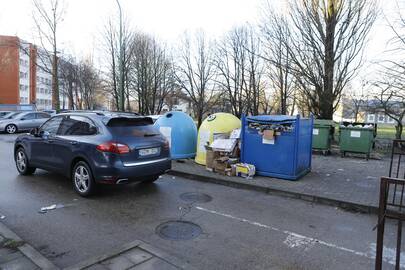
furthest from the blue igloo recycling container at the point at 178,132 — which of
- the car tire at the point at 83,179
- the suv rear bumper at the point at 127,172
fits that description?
the car tire at the point at 83,179

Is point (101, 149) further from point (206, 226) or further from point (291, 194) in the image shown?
point (291, 194)

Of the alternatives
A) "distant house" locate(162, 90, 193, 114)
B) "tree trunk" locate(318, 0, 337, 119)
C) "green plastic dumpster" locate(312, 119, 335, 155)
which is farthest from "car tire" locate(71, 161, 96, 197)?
"distant house" locate(162, 90, 193, 114)

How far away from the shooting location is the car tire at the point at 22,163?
7.68 metres

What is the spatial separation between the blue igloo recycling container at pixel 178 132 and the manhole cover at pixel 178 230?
5128 millimetres

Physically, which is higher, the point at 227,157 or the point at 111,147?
the point at 111,147

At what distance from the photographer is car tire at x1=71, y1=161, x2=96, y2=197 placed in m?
5.90

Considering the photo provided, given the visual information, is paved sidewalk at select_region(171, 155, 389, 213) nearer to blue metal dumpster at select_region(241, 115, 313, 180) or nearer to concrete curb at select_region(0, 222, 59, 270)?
blue metal dumpster at select_region(241, 115, 313, 180)

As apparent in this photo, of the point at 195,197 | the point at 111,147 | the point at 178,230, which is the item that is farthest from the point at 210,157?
the point at 178,230

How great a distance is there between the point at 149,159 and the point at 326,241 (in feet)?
12.0

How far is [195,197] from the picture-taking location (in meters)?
6.26

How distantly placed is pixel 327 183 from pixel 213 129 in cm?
352

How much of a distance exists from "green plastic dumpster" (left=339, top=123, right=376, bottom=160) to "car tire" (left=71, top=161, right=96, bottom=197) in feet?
30.6

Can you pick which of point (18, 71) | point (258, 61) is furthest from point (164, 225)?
point (18, 71)

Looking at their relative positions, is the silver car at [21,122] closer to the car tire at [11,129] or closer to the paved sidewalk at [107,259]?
the car tire at [11,129]
